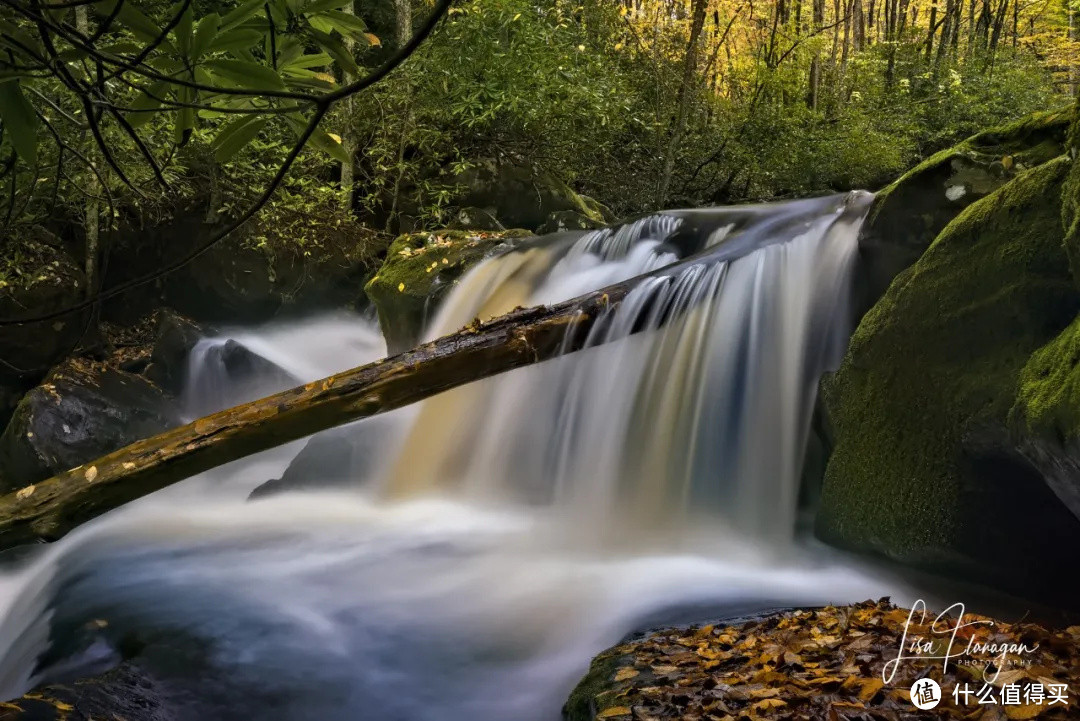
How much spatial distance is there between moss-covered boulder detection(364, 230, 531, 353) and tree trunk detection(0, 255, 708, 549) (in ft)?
10.4

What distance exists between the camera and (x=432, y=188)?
968 cm

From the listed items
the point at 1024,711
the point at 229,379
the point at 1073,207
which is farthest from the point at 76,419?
the point at 1073,207

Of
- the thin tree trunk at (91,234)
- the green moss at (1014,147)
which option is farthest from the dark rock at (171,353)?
the green moss at (1014,147)

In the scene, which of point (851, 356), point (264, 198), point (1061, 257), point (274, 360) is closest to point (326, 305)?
point (274, 360)

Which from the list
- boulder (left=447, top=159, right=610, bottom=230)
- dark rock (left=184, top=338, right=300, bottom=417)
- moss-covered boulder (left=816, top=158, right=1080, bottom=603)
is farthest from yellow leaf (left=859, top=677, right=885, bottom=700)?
boulder (left=447, top=159, right=610, bottom=230)

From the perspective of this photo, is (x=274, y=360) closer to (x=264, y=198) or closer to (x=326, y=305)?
(x=326, y=305)

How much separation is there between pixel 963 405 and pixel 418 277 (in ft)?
17.5

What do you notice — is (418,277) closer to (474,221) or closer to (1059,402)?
(474,221)

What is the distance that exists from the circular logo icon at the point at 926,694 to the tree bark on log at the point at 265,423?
2.69 meters

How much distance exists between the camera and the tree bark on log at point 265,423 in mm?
4020

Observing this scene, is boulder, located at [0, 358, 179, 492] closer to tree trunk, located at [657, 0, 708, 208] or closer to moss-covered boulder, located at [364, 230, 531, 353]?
moss-covered boulder, located at [364, 230, 531, 353]

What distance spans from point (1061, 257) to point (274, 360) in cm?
780

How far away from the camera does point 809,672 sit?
100 inches

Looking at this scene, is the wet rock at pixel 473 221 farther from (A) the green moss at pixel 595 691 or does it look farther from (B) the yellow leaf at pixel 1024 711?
(B) the yellow leaf at pixel 1024 711
